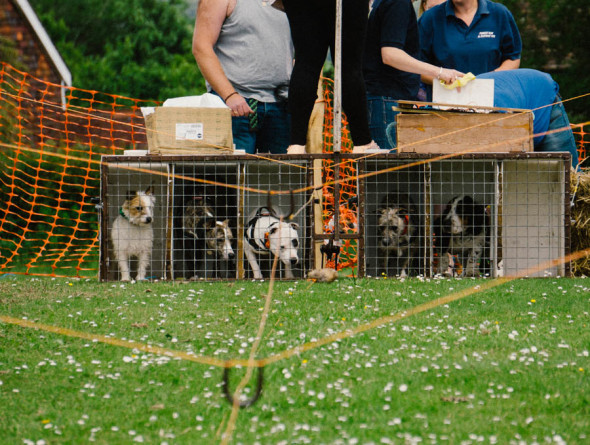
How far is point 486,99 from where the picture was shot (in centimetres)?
536

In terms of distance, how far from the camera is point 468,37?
6105 millimetres

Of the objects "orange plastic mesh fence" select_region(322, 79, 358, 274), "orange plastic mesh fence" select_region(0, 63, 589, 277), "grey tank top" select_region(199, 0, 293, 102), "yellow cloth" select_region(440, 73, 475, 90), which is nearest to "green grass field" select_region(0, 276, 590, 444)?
"yellow cloth" select_region(440, 73, 475, 90)

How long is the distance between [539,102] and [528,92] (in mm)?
114

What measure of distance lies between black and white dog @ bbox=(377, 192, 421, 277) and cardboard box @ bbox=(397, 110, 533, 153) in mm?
668

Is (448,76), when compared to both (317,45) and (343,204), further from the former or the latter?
(343,204)

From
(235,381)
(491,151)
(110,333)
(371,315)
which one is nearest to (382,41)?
(491,151)

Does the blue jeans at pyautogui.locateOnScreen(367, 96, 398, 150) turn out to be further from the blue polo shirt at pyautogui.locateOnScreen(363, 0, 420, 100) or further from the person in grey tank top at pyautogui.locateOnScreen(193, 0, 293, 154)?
the person in grey tank top at pyautogui.locateOnScreen(193, 0, 293, 154)

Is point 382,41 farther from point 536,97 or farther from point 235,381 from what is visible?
point 235,381

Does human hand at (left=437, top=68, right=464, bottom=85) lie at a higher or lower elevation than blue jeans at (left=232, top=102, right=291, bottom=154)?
higher

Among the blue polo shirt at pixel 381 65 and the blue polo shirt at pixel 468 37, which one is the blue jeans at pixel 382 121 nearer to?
the blue polo shirt at pixel 381 65

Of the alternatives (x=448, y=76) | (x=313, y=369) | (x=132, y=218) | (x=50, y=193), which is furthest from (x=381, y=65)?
(x=50, y=193)

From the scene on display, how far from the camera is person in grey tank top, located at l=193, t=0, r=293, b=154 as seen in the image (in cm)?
573

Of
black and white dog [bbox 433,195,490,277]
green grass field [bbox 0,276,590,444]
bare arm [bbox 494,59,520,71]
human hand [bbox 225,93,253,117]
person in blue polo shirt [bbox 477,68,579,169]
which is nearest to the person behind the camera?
green grass field [bbox 0,276,590,444]

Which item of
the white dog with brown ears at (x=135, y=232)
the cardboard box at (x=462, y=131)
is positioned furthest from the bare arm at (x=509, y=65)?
the white dog with brown ears at (x=135, y=232)
